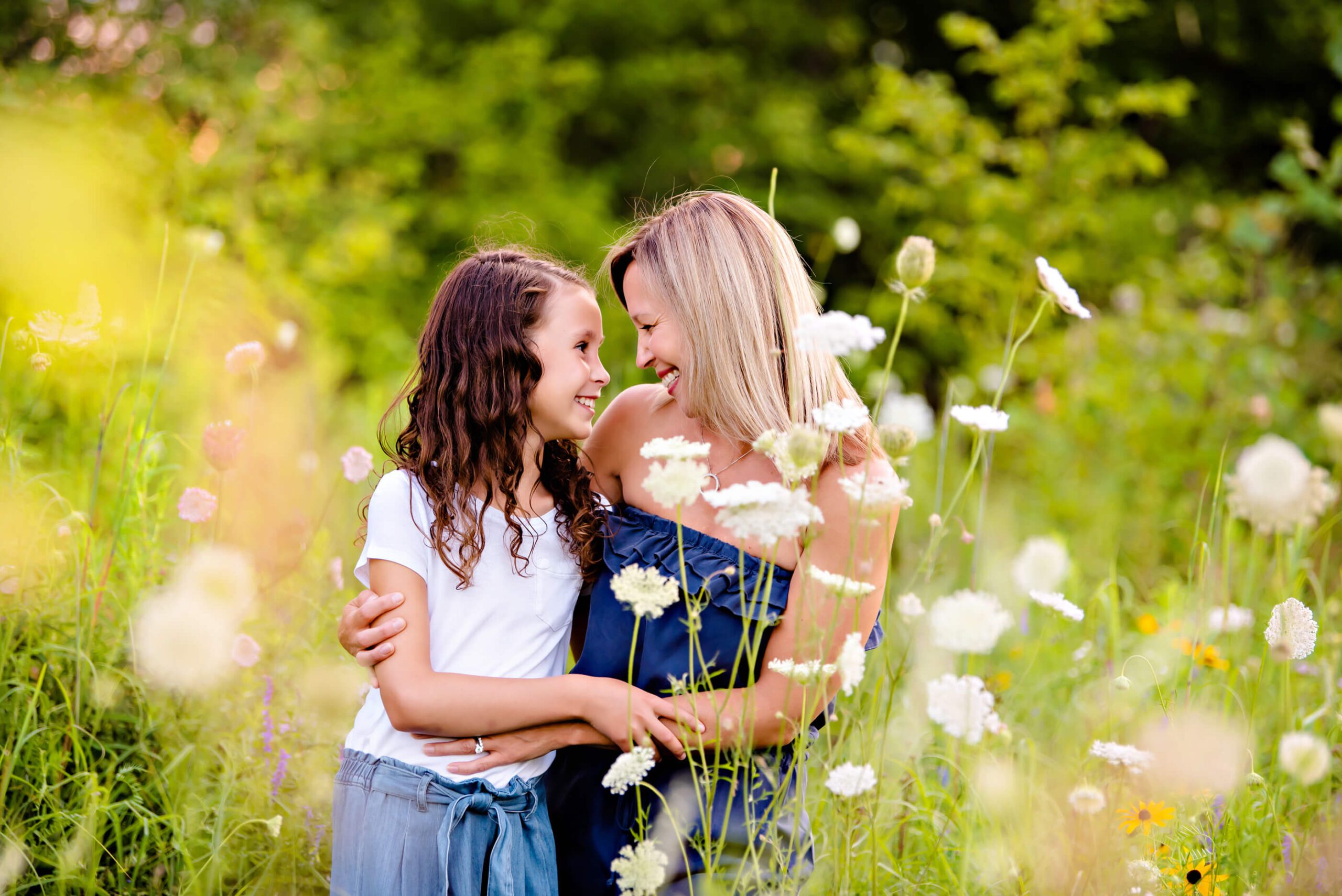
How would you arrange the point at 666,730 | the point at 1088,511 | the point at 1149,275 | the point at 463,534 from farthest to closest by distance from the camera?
1. the point at 1149,275
2. the point at 1088,511
3. the point at 463,534
4. the point at 666,730

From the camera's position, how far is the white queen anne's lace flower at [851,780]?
1312 millimetres

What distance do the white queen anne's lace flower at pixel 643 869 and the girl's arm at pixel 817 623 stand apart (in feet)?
0.64

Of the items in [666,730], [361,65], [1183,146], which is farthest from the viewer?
[1183,146]

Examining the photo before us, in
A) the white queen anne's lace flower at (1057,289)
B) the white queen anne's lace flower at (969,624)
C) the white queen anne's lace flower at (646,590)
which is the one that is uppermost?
the white queen anne's lace flower at (1057,289)

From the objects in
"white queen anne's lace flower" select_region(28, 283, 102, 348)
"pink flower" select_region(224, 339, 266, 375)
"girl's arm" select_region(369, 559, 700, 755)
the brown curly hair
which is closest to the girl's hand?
"girl's arm" select_region(369, 559, 700, 755)

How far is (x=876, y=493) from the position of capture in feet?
4.32

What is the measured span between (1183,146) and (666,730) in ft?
30.4

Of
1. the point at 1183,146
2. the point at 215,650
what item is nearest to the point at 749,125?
the point at 1183,146

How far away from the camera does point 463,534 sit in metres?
1.70

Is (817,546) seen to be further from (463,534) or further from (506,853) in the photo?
(506,853)

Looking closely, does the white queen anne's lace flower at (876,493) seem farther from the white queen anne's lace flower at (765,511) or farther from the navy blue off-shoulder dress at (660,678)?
the navy blue off-shoulder dress at (660,678)

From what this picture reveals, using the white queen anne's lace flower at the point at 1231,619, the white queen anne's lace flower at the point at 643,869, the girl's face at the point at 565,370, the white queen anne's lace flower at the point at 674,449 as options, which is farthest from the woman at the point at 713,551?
the white queen anne's lace flower at the point at 1231,619

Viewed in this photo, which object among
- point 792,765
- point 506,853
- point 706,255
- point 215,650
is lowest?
point 506,853

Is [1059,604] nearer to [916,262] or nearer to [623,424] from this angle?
[916,262]
